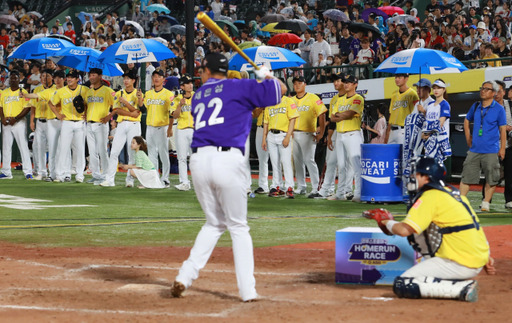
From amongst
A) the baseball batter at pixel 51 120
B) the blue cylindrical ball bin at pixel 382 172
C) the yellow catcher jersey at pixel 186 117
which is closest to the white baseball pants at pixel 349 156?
the blue cylindrical ball bin at pixel 382 172

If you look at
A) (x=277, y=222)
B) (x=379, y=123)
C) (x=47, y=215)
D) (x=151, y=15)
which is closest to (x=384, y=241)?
(x=277, y=222)

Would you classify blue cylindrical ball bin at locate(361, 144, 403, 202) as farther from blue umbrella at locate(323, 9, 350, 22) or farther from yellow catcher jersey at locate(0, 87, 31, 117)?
blue umbrella at locate(323, 9, 350, 22)

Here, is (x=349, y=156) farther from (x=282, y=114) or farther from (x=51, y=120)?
(x=51, y=120)

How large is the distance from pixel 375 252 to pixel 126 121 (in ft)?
37.0

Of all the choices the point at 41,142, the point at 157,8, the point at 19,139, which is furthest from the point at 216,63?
the point at 157,8

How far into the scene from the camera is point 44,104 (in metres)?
19.5

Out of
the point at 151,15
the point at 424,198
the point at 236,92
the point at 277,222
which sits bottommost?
the point at 277,222

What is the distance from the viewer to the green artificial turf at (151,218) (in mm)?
10509

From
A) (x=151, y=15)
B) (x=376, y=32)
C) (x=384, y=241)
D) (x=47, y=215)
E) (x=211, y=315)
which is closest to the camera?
(x=211, y=315)

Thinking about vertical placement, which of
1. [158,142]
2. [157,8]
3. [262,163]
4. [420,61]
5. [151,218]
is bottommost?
[151,218]

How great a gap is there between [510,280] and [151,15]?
27006mm

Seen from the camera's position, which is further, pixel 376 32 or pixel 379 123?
pixel 376 32

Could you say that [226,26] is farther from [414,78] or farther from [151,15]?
[414,78]

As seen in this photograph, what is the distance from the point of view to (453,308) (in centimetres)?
648
